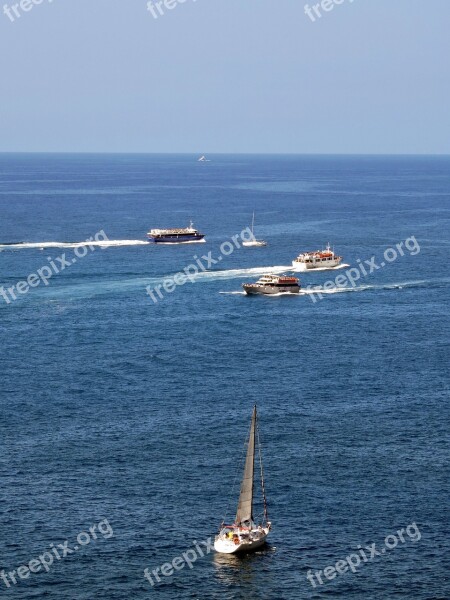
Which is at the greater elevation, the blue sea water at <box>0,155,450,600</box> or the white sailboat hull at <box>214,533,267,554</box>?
the blue sea water at <box>0,155,450,600</box>

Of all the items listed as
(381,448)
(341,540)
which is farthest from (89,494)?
(381,448)

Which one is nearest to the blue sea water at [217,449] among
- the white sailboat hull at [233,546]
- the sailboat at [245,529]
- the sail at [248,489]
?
the white sailboat hull at [233,546]

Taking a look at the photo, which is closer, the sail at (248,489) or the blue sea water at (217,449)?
the blue sea water at (217,449)

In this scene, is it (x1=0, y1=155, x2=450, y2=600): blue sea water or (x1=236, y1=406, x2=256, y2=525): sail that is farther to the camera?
(x1=236, y1=406, x2=256, y2=525): sail

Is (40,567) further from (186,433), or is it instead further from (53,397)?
(53,397)

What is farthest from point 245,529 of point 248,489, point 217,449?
point 217,449

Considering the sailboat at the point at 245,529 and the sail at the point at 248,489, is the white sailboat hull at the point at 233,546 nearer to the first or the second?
the sailboat at the point at 245,529

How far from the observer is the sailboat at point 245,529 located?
93625 mm

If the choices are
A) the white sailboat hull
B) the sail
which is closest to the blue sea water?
the white sailboat hull

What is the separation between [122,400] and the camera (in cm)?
13325

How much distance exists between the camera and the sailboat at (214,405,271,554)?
93625 mm

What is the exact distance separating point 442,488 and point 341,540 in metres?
15.7

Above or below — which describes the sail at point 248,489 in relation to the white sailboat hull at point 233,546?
above

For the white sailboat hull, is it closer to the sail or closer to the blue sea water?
the blue sea water
